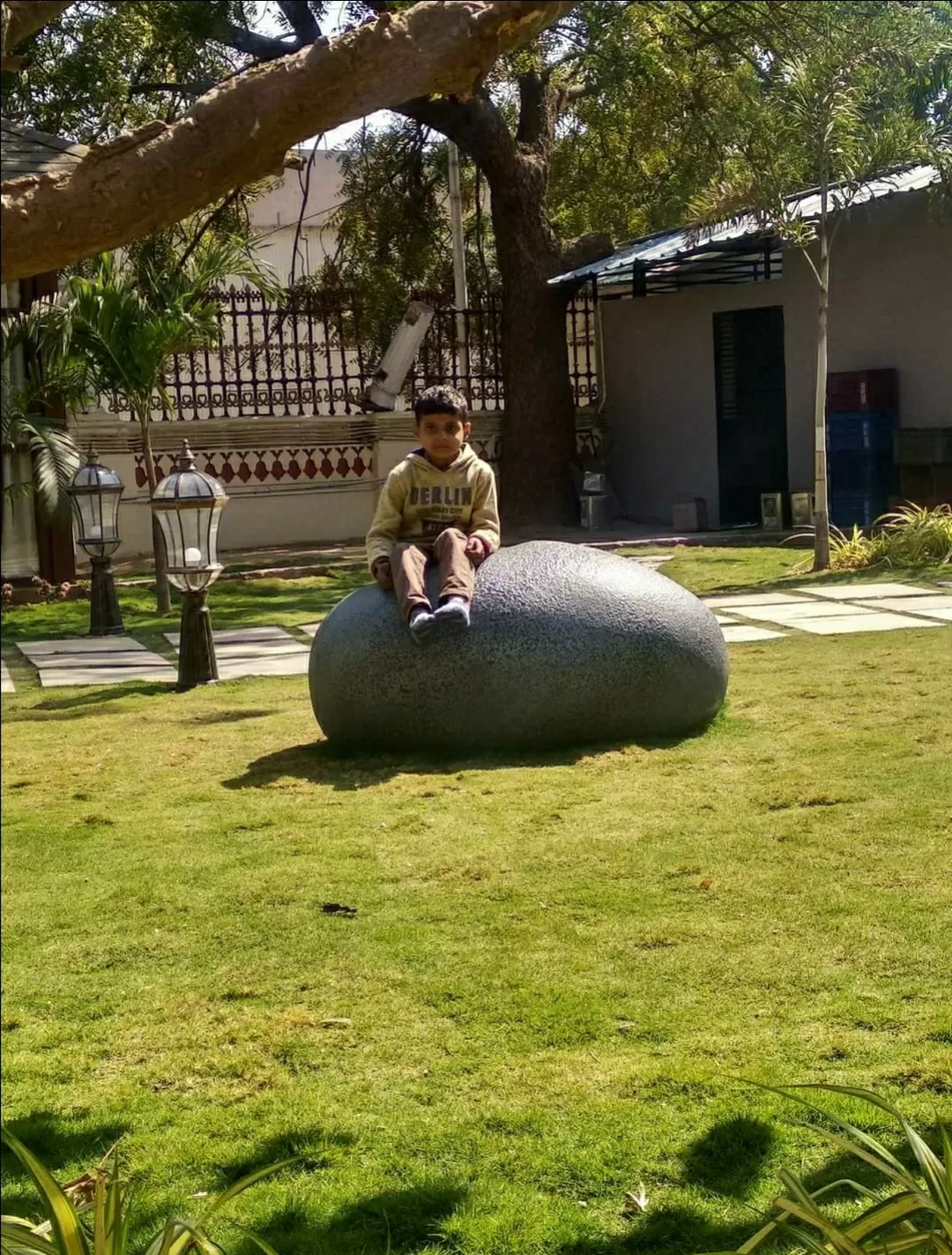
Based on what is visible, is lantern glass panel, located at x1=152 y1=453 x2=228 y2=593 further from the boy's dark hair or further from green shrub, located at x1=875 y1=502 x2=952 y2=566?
green shrub, located at x1=875 y1=502 x2=952 y2=566

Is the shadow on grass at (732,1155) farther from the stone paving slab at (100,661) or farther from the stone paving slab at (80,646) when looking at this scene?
the stone paving slab at (80,646)

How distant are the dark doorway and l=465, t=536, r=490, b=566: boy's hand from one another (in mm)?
10376

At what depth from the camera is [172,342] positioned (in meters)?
11.1

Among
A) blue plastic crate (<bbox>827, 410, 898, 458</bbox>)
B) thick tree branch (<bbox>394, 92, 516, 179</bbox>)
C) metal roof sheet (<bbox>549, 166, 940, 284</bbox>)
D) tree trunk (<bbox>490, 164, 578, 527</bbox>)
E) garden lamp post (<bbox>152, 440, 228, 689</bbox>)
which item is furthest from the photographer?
tree trunk (<bbox>490, 164, 578, 527</bbox>)

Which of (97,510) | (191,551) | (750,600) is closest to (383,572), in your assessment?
(191,551)

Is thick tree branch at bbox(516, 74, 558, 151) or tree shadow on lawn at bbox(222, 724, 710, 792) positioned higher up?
thick tree branch at bbox(516, 74, 558, 151)

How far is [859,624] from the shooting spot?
29.2ft

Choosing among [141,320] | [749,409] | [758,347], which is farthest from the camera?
[749,409]

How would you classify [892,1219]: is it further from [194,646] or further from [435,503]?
[194,646]

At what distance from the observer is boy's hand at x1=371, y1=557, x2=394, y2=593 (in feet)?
20.0

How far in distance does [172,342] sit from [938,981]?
8586 mm

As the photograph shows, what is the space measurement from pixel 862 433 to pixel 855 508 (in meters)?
0.65

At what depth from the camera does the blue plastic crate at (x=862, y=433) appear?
14094 mm

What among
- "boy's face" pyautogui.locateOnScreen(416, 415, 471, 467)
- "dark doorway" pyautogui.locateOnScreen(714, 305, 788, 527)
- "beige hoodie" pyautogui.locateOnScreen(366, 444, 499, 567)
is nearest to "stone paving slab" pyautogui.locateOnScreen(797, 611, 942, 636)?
"beige hoodie" pyautogui.locateOnScreen(366, 444, 499, 567)
